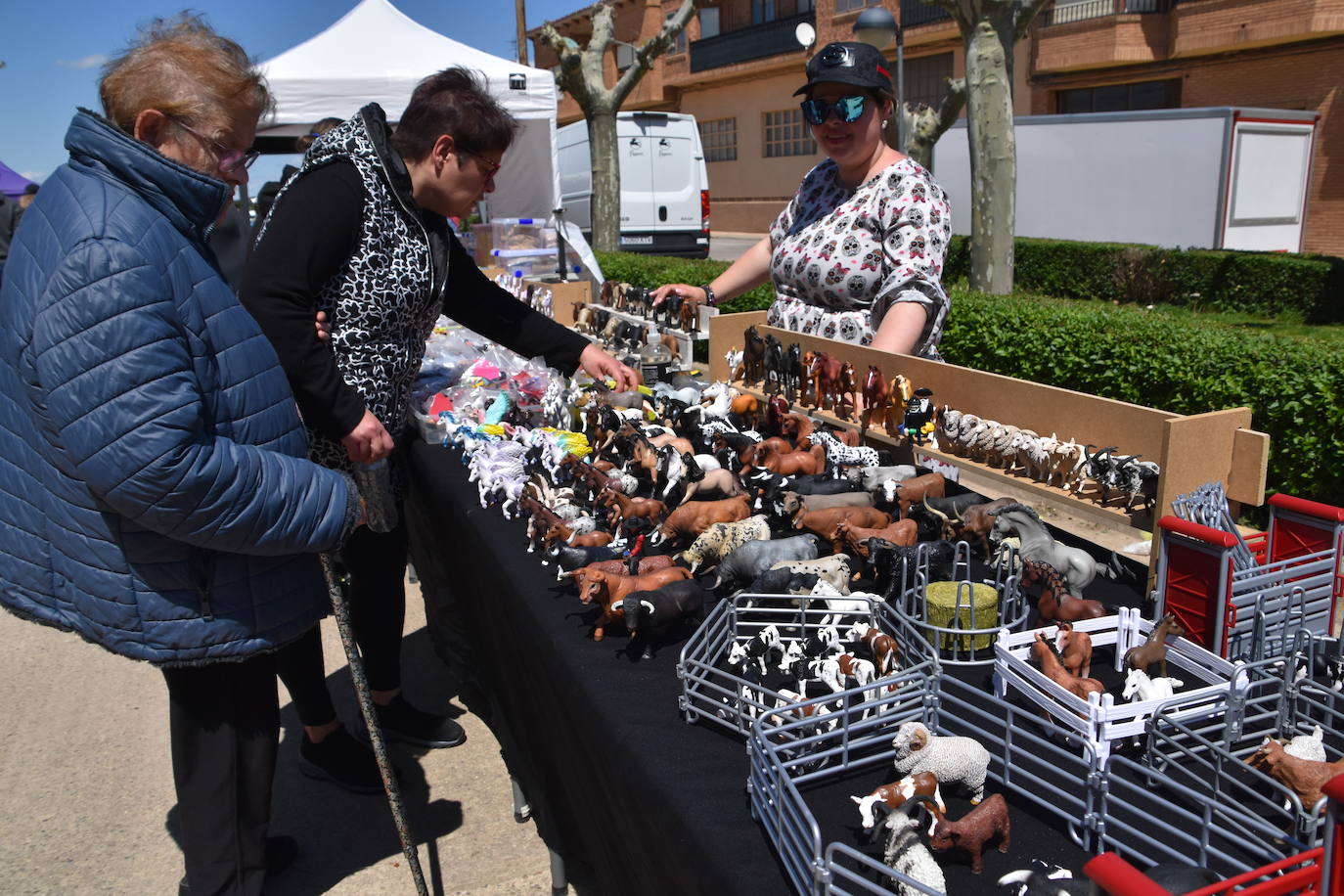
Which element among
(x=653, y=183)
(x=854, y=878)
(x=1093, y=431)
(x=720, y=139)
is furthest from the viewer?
(x=720, y=139)

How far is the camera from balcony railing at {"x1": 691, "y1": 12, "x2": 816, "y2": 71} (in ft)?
85.0

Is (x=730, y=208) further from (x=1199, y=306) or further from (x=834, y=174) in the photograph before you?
(x=834, y=174)

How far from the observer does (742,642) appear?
174cm

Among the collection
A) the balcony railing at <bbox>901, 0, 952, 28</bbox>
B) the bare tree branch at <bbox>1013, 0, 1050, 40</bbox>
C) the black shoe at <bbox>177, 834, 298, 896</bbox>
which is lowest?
the black shoe at <bbox>177, 834, 298, 896</bbox>

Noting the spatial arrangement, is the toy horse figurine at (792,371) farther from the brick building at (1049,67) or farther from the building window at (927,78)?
the building window at (927,78)

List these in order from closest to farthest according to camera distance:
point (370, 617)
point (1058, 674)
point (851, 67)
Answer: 1. point (1058, 674)
2. point (851, 67)
3. point (370, 617)

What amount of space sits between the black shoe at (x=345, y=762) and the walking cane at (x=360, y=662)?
2.35 feet

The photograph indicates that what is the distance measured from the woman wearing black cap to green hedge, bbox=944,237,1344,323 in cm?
977

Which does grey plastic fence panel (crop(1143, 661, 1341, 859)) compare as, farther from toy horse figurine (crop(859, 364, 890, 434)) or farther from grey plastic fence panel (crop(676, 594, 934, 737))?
toy horse figurine (crop(859, 364, 890, 434))

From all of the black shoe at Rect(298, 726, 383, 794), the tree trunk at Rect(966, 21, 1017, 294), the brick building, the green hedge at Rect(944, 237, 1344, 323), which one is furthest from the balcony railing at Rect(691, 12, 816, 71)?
the black shoe at Rect(298, 726, 383, 794)

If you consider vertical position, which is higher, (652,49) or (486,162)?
(652,49)

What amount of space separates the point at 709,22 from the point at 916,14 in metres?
8.85

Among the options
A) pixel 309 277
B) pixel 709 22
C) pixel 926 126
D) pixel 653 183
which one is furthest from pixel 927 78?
pixel 309 277

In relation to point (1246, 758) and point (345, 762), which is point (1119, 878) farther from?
point (345, 762)
